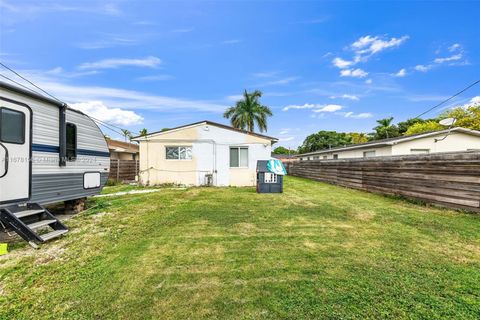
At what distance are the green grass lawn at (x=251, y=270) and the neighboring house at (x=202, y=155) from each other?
7319 mm

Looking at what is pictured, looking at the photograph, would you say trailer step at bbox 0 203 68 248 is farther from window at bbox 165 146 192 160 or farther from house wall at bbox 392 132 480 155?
house wall at bbox 392 132 480 155

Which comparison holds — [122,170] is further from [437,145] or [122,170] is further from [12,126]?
[437,145]

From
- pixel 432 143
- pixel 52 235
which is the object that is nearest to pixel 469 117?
pixel 432 143

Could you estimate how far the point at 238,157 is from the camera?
1268cm

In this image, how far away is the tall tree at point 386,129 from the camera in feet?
113

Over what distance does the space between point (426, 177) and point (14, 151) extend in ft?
34.1

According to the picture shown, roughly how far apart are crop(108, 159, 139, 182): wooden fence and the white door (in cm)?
1095

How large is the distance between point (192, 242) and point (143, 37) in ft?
40.4

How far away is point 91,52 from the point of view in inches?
507

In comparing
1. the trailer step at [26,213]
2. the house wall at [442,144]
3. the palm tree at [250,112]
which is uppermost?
the palm tree at [250,112]

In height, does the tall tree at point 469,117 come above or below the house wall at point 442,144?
above

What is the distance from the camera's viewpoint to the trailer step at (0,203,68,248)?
3725 mm

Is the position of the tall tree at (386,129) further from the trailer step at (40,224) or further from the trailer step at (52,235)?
the trailer step at (40,224)

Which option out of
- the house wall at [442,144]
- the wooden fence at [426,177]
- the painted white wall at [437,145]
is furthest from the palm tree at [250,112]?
the wooden fence at [426,177]
